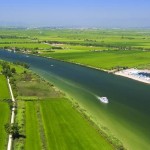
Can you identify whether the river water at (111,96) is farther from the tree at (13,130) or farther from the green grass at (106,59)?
the tree at (13,130)

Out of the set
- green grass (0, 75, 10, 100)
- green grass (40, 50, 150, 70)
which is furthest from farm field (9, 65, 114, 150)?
green grass (40, 50, 150, 70)

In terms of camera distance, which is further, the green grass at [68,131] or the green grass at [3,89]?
the green grass at [3,89]

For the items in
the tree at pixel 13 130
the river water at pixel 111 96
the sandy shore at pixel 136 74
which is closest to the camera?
the tree at pixel 13 130

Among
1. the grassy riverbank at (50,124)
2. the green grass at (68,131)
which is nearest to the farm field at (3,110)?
the grassy riverbank at (50,124)

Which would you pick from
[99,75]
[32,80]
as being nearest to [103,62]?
[99,75]

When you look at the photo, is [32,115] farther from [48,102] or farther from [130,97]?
[130,97]

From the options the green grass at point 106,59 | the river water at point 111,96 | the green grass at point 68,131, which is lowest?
the river water at point 111,96
